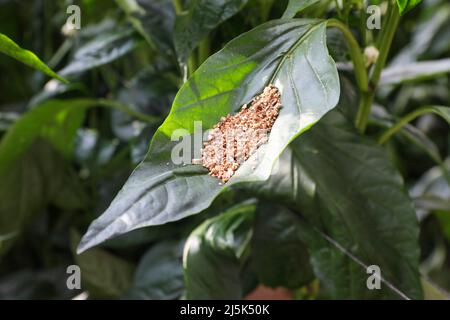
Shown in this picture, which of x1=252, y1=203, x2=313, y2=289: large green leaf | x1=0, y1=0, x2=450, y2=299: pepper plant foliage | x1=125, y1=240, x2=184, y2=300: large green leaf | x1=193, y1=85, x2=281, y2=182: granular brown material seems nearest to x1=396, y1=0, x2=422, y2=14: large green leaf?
x1=0, y1=0, x2=450, y2=299: pepper plant foliage

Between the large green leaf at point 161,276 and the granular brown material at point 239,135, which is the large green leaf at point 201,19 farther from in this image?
the large green leaf at point 161,276

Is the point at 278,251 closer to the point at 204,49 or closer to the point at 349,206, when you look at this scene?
the point at 349,206

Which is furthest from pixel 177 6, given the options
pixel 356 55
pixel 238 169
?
pixel 238 169

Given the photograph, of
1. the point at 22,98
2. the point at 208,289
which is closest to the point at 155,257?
the point at 208,289

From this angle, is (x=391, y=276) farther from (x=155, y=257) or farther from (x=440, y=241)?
(x=440, y=241)

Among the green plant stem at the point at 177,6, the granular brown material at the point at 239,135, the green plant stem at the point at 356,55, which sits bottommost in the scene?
the granular brown material at the point at 239,135

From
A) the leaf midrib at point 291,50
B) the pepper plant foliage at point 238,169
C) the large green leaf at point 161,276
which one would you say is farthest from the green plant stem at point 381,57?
the large green leaf at point 161,276

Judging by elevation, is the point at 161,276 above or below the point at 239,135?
below
